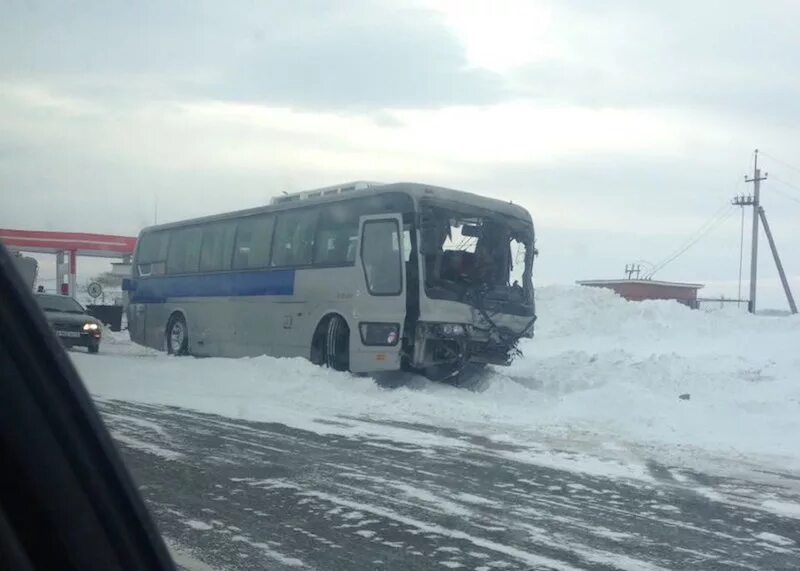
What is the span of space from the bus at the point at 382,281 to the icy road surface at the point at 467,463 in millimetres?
741

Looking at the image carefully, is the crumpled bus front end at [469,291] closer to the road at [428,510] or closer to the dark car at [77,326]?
the road at [428,510]

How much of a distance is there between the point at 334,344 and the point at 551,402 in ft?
14.2

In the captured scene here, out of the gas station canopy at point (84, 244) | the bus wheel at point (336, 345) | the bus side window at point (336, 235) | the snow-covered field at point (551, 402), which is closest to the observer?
the snow-covered field at point (551, 402)

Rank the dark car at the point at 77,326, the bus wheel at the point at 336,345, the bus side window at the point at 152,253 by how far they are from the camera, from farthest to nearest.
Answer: the bus side window at the point at 152,253 < the dark car at the point at 77,326 < the bus wheel at the point at 336,345

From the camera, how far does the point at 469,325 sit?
54.3ft

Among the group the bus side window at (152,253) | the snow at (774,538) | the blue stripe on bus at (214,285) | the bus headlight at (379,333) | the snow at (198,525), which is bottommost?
the snow at (198,525)

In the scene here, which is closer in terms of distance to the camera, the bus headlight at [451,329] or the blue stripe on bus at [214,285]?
the bus headlight at [451,329]

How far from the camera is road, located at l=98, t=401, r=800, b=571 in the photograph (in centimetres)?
620

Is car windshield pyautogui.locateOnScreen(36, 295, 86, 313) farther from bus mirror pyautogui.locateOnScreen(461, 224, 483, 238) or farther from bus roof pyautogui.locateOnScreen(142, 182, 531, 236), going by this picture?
bus mirror pyautogui.locateOnScreen(461, 224, 483, 238)

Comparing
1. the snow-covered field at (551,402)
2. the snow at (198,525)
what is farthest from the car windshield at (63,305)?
the snow at (198,525)

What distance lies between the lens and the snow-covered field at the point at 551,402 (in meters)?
11.6

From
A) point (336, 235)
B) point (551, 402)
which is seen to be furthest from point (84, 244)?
point (551, 402)

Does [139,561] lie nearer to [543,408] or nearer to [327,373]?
[543,408]

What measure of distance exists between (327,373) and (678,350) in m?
13.7
